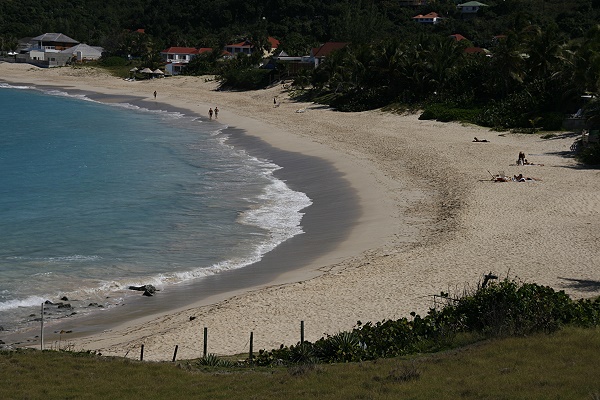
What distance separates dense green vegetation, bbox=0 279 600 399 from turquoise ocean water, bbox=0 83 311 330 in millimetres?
5992

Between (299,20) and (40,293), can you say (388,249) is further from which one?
(299,20)

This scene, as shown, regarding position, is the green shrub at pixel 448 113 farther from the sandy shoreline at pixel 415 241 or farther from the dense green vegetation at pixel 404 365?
the dense green vegetation at pixel 404 365

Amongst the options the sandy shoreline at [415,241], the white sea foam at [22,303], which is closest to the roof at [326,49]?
the sandy shoreline at [415,241]

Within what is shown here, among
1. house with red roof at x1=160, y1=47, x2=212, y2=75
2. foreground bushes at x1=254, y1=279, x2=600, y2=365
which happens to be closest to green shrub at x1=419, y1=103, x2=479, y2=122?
foreground bushes at x1=254, y1=279, x2=600, y2=365

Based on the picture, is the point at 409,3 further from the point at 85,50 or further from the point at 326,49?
the point at 85,50

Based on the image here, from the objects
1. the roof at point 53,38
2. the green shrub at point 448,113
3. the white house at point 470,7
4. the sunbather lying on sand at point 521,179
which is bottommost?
the sunbather lying on sand at point 521,179

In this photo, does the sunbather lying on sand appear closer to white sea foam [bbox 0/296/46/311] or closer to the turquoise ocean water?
the turquoise ocean water

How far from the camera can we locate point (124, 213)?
95.0 ft

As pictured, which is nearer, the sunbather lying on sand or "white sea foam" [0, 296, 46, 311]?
"white sea foam" [0, 296, 46, 311]

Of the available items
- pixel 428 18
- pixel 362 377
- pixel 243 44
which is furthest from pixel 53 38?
pixel 362 377

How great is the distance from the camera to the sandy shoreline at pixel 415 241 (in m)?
17.1

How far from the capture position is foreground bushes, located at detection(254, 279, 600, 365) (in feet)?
43.7

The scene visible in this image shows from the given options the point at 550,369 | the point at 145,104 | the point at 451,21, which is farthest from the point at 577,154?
the point at 451,21

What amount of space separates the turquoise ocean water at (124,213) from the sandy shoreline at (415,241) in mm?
2647
